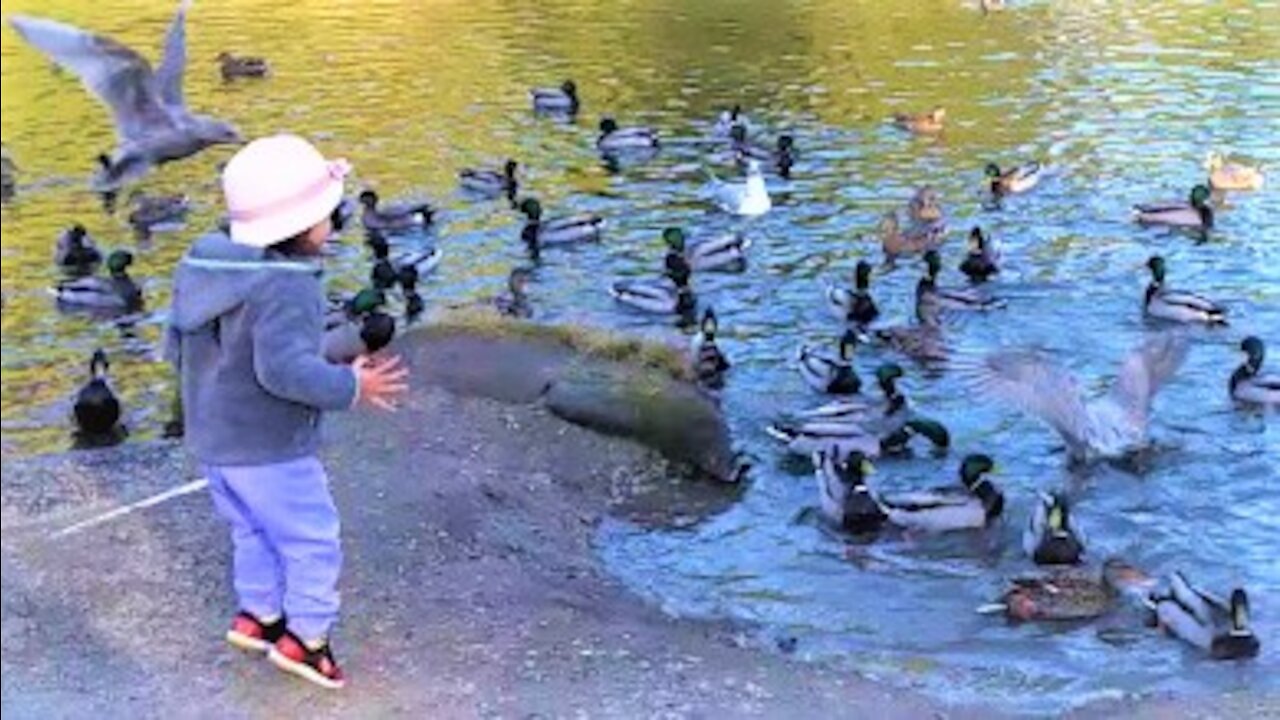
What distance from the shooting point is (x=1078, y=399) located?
39.1ft

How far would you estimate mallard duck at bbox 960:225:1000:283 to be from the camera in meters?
16.4

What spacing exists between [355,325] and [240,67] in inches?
488

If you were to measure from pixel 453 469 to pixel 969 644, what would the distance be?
124 inches

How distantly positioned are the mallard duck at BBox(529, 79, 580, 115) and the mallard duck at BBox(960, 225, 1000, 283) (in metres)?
8.43

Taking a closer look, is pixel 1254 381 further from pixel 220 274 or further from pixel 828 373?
pixel 220 274

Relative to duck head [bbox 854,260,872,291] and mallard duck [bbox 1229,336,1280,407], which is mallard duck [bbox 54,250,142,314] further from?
mallard duck [bbox 1229,336,1280,407]

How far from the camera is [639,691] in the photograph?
7258mm

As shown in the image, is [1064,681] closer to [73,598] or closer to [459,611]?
[459,611]

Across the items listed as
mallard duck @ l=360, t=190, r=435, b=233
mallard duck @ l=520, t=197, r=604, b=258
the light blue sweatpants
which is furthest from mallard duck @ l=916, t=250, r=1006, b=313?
the light blue sweatpants

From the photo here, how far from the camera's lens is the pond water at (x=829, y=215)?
982cm

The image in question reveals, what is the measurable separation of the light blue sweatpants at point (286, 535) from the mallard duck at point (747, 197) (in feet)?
41.6

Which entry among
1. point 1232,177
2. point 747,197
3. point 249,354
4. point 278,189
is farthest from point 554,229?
point 278,189

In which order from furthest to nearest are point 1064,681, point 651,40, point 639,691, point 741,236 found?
point 651,40, point 741,236, point 1064,681, point 639,691

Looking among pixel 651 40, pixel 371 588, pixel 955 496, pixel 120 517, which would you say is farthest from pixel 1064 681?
pixel 651 40
